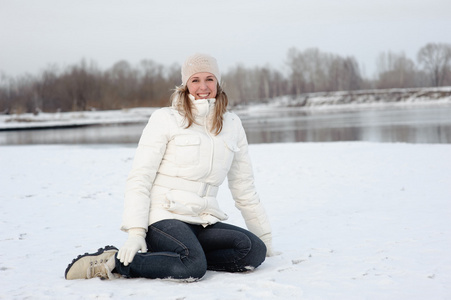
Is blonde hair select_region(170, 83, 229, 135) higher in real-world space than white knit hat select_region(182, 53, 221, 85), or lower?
lower

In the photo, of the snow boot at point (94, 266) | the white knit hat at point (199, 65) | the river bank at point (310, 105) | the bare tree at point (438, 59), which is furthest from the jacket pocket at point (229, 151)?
the bare tree at point (438, 59)

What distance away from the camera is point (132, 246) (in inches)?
93.5

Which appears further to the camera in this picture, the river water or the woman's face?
the river water

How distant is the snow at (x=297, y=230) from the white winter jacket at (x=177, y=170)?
36 centimetres

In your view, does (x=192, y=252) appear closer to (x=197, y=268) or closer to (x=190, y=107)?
(x=197, y=268)

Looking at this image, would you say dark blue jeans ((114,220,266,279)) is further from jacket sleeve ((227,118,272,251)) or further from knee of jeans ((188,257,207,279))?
jacket sleeve ((227,118,272,251))

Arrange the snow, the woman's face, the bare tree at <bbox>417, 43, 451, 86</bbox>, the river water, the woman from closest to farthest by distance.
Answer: the snow, the woman, the woman's face, the river water, the bare tree at <bbox>417, 43, 451, 86</bbox>

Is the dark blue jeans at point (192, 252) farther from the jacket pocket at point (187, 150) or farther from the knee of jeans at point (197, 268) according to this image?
the jacket pocket at point (187, 150)

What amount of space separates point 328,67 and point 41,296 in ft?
251

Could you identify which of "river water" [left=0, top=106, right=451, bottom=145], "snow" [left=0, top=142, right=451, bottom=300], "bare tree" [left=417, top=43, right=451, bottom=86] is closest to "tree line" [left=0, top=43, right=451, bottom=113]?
"bare tree" [left=417, top=43, right=451, bottom=86]

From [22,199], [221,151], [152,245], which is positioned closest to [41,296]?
[152,245]

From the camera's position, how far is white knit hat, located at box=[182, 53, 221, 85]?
2707 millimetres

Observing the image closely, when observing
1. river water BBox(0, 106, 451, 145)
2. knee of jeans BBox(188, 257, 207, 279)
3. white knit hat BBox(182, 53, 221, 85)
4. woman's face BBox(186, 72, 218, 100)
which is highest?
white knit hat BBox(182, 53, 221, 85)

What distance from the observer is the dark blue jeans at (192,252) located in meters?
2.41
